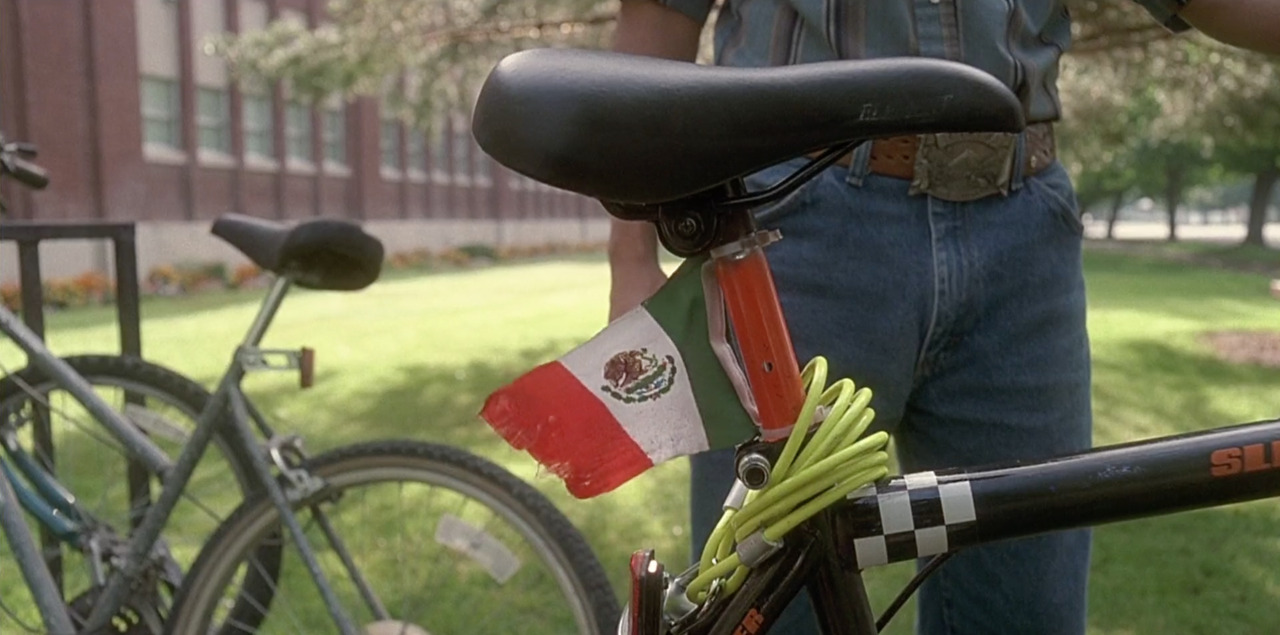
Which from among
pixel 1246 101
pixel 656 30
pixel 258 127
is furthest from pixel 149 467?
pixel 258 127

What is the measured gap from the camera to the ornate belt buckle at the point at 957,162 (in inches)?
55.9

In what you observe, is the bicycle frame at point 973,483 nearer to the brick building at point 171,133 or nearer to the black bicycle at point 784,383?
the black bicycle at point 784,383

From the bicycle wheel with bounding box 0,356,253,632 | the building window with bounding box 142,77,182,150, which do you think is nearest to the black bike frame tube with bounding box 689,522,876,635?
the bicycle wheel with bounding box 0,356,253,632

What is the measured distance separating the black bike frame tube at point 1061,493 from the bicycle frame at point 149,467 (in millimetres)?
→ 1371

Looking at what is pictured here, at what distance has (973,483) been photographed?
106 cm

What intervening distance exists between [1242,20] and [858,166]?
0.47 m

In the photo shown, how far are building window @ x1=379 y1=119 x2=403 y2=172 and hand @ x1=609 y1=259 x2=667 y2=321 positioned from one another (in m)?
29.7

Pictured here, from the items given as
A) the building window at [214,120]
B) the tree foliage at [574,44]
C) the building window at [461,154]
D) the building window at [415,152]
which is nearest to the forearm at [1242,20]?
the tree foliage at [574,44]

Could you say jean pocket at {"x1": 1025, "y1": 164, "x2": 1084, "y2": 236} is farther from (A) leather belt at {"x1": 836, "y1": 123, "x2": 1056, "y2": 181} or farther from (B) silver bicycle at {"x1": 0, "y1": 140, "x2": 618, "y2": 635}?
(B) silver bicycle at {"x1": 0, "y1": 140, "x2": 618, "y2": 635}

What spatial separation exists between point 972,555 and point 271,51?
35.3 feet

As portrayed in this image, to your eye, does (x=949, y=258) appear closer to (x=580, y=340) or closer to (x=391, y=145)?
(x=580, y=340)

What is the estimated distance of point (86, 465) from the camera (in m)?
3.13

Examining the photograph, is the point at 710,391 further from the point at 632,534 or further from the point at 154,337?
the point at 154,337

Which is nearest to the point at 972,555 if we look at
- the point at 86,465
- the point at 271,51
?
the point at 86,465
